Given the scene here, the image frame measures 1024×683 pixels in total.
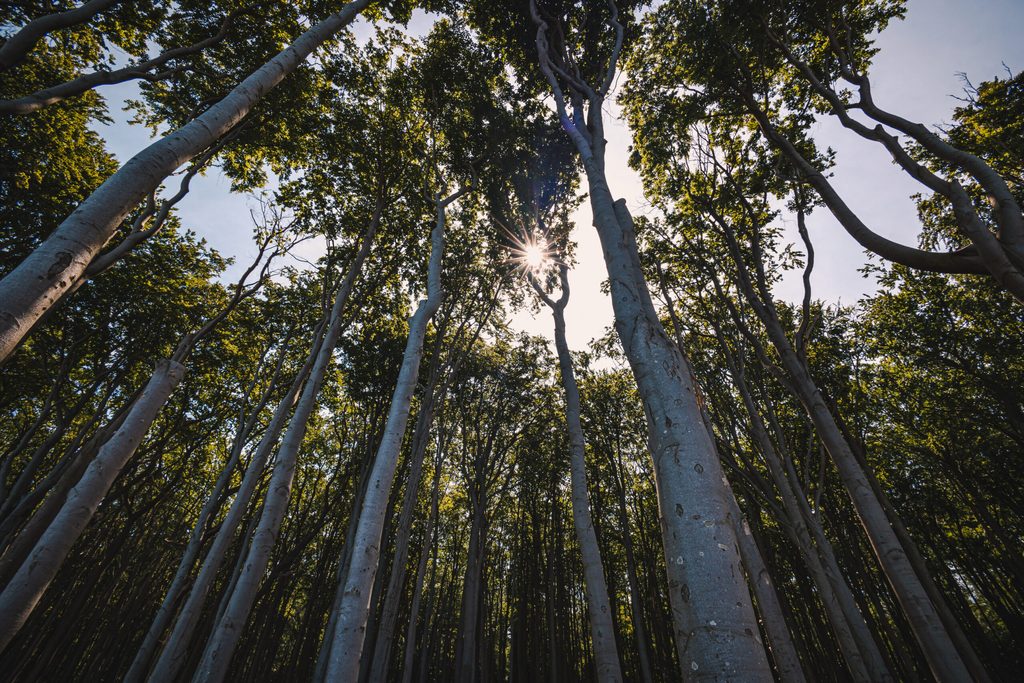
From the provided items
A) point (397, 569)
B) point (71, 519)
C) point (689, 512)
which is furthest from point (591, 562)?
point (71, 519)

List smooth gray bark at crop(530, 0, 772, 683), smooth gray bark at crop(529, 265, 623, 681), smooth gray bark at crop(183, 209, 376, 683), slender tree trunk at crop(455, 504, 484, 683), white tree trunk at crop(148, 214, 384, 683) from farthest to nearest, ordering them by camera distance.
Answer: slender tree trunk at crop(455, 504, 484, 683), smooth gray bark at crop(529, 265, 623, 681), white tree trunk at crop(148, 214, 384, 683), smooth gray bark at crop(183, 209, 376, 683), smooth gray bark at crop(530, 0, 772, 683)

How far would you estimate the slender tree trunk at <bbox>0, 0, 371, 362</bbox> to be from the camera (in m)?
2.19

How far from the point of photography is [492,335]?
14641 millimetres

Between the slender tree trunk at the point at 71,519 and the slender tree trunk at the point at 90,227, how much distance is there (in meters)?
3.99

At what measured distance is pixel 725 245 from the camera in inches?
384

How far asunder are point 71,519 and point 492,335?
11.3 m

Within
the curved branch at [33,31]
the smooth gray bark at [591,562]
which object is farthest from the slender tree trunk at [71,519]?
the smooth gray bark at [591,562]

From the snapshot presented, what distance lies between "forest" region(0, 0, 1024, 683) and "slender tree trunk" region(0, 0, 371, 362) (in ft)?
0.07

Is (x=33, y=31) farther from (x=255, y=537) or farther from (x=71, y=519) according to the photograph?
(x=255, y=537)

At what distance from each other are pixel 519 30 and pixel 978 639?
27871 millimetres

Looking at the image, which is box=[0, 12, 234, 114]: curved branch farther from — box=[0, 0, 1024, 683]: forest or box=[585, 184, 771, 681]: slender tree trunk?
box=[585, 184, 771, 681]: slender tree trunk

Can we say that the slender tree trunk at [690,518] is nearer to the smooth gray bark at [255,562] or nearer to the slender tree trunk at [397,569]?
the smooth gray bark at [255,562]

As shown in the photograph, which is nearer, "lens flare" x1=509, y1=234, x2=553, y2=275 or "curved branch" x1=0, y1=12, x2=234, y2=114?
"curved branch" x1=0, y1=12, x2=234, y2=114

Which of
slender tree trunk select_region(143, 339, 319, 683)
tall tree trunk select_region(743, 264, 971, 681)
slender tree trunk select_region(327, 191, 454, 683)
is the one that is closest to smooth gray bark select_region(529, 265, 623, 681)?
slender tree trunk select_region(327, 191, 454, 683)
